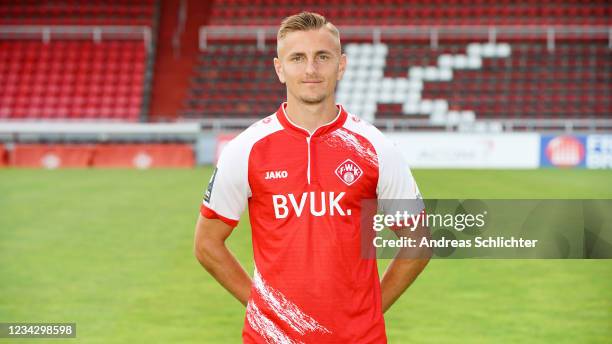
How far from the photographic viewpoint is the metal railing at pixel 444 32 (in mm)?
33156

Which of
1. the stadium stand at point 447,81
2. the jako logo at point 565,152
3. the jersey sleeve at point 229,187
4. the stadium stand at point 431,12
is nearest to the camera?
the jersey sleeve at point 229,187

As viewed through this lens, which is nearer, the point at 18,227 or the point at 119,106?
the point at 18,227

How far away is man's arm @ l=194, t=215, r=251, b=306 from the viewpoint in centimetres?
355

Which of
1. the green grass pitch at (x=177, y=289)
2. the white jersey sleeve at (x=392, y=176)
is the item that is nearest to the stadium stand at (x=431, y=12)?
the green grass pitch at (x=177, y=289)

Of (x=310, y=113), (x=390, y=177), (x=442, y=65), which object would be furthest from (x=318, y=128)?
(x=442, y=65)

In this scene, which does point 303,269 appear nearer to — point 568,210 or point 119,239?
point 568,210

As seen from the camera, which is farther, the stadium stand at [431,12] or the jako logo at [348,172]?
the stadium stand at [431,12]

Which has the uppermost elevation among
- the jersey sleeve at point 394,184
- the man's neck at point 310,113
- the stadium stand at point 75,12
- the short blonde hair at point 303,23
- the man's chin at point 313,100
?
the stadium stand at point 75,12

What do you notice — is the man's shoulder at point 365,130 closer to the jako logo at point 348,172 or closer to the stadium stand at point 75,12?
the jako logo at point 348,172

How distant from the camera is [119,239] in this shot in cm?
1274

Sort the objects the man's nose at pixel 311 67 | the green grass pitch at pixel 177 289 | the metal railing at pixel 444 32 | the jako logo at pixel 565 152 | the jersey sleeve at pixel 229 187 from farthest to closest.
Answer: the metal railing at pixel 444 32
the jako logo at pixel 565 152
the green grass pitch at pixel 177 289
the jersey sleeve at pixel 229 187
the man's nose at pixel 311 67

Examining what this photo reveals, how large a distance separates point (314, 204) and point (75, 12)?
116 ft

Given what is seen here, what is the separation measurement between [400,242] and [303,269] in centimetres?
47

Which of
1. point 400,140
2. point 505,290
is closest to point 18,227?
point 505,290
